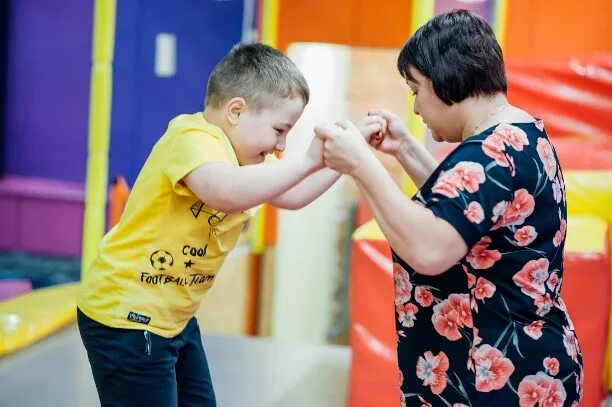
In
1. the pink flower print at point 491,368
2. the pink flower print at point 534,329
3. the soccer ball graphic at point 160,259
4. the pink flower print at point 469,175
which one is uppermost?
the pink flower print at point 469,175

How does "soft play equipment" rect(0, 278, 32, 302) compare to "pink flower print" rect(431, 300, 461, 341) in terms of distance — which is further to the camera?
"soft play equipment" rect(0, 278, 32, 302)

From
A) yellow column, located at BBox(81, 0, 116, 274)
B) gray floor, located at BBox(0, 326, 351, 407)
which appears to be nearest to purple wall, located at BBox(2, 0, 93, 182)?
yellow column, located at BBox(81, 0, 116, 274)

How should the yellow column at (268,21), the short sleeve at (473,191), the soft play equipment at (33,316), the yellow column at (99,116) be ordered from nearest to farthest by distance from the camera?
the short sleeve at (473,191) → the soft play equipment at (33,316) → the yellow column at (99,116) → the yellow column at (268,21)

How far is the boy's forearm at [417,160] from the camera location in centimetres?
169

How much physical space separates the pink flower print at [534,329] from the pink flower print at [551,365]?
41mm

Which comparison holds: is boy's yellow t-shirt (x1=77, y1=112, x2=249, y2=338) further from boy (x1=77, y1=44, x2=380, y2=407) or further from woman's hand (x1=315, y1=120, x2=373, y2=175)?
woman's hand (x1=315, y1=120, x2=373, y2=175)

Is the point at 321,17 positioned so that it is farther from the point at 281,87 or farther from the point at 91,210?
the point at 281,87

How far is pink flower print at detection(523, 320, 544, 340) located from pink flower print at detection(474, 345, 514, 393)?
0.18 ft

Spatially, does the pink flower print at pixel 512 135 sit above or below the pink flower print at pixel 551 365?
above

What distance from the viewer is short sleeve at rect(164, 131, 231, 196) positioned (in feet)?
4.79

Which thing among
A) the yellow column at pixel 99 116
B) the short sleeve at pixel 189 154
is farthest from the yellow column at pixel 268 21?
the short sleeve at pixel 189 154

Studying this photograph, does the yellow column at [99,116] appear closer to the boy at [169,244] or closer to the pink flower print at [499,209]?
the boy at [169,244]

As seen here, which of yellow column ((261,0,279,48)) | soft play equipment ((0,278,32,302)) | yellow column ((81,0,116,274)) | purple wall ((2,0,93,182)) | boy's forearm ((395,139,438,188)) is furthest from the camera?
purple wall ((2,0,93,182))

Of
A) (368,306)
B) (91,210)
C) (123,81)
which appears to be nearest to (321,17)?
(123,81)
